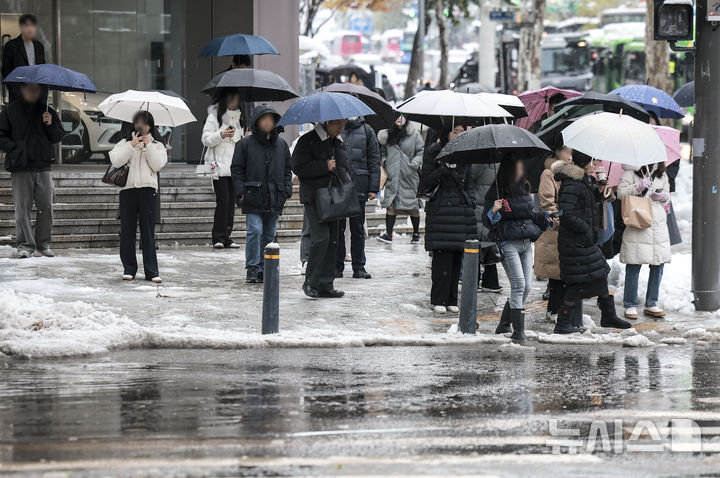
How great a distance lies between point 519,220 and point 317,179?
227cm

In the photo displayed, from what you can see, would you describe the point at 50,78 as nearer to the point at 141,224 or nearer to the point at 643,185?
the point at 141,224

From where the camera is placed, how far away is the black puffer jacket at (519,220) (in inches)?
402

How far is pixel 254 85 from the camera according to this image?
1343cm

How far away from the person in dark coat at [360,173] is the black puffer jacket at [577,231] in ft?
10.3

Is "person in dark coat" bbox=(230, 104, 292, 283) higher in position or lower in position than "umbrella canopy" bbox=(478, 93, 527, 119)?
lower

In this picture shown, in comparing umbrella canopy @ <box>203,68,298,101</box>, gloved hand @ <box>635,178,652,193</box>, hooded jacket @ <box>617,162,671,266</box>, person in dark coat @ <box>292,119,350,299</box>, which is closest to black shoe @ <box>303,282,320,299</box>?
person in dark coat @ <box>292,119,350,299</box>

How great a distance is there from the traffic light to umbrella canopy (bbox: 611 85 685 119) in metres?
1.65

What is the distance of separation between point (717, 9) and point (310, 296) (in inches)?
197

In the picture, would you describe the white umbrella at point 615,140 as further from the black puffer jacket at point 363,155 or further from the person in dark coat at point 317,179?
the black puffer jacket at point 363,155

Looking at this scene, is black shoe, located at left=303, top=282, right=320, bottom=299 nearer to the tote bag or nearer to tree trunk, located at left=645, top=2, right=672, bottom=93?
the tote bag

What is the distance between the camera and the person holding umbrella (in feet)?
39.4

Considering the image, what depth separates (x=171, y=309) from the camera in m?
10.6

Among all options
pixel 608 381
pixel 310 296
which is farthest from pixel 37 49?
pixel 608 381

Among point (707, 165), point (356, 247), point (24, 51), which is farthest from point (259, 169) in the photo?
point (24, 51)
